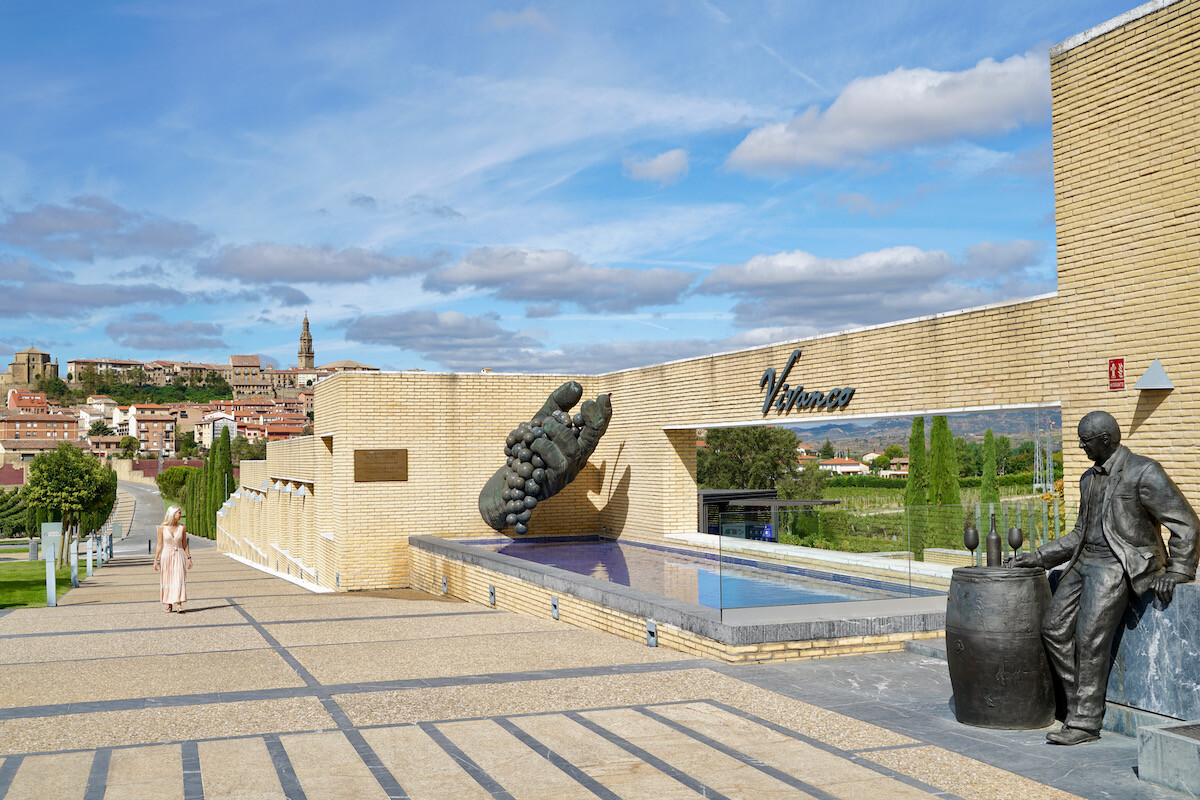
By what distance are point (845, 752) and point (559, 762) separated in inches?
67.3

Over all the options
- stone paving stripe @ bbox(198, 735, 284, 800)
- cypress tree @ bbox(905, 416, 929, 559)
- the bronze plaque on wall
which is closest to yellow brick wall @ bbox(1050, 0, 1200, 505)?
stone paving stripe @ bbox(198, 735, 284, 800)

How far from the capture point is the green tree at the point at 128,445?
134 metres

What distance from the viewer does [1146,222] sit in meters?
9.70

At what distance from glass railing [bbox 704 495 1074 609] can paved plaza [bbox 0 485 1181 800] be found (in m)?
1.23

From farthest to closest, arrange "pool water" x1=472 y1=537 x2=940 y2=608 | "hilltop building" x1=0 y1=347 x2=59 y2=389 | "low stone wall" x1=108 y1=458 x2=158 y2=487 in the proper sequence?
"hilltop building" x1=0 y1=347 x2=59 y2=389, "low stone wall" x1=108 y1=458 x2=158 y2=487, "pool water" x1=472 y1=537 x2=940 y2=608

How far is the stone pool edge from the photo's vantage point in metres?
8.46

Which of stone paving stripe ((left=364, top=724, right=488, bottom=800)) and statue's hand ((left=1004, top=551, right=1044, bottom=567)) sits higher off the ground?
statue's hand ((left=1004, top=551, right=1044, bottom=567))

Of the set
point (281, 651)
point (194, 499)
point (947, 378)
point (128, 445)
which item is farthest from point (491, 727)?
point (128, 445)

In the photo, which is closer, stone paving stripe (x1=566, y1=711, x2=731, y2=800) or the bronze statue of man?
stone paving stripe (x1=566, y1=711, x2=731, y2=800)

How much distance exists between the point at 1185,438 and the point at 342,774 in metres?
8.08

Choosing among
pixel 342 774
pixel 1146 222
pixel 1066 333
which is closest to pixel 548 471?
pixel 1066 333

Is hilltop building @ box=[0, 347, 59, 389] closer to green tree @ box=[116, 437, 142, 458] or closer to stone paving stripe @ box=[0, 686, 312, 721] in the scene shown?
green tree @ box=[116, 437, 142, 458]

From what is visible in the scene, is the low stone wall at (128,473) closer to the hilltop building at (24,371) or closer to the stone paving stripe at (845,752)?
the hilltop building at (24,371)

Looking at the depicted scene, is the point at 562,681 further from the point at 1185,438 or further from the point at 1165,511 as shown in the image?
the point at 1185,438
